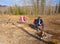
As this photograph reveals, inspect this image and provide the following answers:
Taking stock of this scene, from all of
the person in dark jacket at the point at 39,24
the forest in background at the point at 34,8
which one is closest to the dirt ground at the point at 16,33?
the person in dark jacket at the point at 39,24

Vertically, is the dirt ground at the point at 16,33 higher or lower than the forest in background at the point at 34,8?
lower

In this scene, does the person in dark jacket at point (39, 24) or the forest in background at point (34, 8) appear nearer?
the person in dark jacket at point (39, 24)

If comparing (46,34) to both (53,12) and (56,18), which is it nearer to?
(56,18)

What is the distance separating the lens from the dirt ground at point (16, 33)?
651 inches

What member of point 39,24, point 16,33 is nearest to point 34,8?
point 39,24

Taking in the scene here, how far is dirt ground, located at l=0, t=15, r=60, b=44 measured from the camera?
16.5 m

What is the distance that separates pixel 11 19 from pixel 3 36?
3.90 meters

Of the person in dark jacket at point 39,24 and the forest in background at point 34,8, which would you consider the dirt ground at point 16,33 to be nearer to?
the person in dark jacket at point 39,24

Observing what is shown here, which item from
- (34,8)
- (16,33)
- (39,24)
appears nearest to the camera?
(16,33)

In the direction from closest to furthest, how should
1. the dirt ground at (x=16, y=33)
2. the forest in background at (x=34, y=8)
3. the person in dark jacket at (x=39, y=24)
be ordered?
the dirt ground at (x=16, y=33) → the person in dark jacket at (x=39, y=24) → the forest in background at (x=34, y=8)

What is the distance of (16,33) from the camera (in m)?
17.9

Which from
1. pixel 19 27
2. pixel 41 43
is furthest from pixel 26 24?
pixel 41 43

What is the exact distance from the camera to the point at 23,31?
18234 mm

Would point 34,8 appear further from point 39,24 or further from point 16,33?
point 16,33
